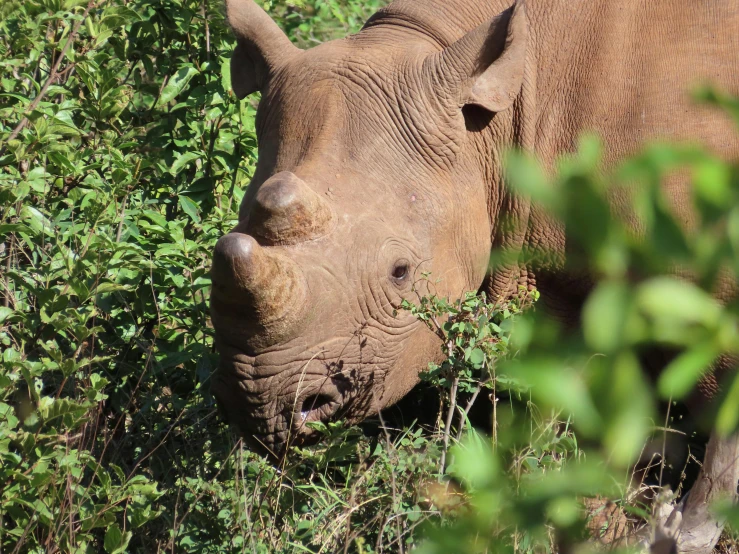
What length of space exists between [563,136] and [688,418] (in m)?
1.65

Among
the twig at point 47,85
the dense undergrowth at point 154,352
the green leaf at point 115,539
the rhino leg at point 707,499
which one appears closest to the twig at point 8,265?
the dense undergrowth at point 154,352

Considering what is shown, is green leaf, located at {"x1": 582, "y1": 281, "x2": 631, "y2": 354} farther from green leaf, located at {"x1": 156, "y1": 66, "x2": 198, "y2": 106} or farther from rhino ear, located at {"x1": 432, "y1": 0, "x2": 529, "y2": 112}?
green leaf, located at {"x1": 156, "y1": 66, "x2": 198, "y2": 106}

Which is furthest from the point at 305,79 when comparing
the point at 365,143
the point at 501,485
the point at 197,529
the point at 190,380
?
the point at 501,485

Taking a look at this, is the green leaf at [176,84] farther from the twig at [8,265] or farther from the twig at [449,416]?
the twig at [449,416]

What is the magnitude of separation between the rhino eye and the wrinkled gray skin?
0.01 meters

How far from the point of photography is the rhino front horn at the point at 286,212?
4.09 meters

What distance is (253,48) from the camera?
5332 millimetres

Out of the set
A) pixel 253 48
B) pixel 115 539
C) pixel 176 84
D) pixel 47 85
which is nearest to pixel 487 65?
pixel 253 48

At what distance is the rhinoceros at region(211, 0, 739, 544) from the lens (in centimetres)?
418

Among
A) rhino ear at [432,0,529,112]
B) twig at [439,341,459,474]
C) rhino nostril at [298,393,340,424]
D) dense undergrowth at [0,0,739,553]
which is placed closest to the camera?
dense undergrowth at [0,0,739,553]

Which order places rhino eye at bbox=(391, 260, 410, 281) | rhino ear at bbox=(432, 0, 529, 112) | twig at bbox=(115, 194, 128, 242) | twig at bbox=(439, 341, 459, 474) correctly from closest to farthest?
1. twig at bbox=(439, 341, 459, 474)
2. rhino eye at bbox=(391, 260, 410, 281)
3. rhino ear at bbox=(432, 0, 529, 112)
4. twig at bbox=(115, 194, 128, 242)

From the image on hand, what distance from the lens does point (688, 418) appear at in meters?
5.39

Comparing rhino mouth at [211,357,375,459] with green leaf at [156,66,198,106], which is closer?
rhino mouth at [211,357,375,459]

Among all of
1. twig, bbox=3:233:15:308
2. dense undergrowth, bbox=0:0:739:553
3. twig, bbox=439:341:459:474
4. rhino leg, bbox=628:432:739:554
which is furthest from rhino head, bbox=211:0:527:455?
rhino leg, bbox=628:432:739:554
